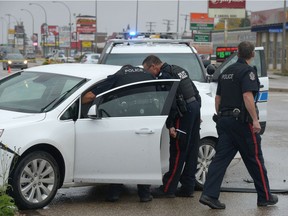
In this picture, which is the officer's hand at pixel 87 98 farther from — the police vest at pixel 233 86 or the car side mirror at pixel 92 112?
the police vest at pixel 233 86

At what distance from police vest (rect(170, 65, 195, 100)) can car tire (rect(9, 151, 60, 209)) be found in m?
1.73

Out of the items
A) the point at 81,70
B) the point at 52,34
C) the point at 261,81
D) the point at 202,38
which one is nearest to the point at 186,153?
the point at 81,70

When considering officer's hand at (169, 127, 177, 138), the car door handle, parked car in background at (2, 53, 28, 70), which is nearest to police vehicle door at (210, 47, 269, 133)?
officer's hand at (169, 127, 177, 138)

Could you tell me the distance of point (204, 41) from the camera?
40.9m

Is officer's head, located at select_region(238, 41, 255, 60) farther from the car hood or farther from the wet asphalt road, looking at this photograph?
the car hood

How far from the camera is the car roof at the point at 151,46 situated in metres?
10.6

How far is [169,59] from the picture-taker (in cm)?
1046

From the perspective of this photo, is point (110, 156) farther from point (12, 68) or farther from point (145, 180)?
point (12, 68)

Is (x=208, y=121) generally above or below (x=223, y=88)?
below

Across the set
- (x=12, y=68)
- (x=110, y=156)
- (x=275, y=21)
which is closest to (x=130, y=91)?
→ (x=110, y=156)

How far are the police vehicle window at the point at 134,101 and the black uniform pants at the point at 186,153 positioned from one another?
0.34 meters

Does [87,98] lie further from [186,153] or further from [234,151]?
[234,151]

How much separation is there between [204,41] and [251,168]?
34.9 metres

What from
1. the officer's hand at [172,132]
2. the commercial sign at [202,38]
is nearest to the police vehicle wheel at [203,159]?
the officer's hand at [172,132]
